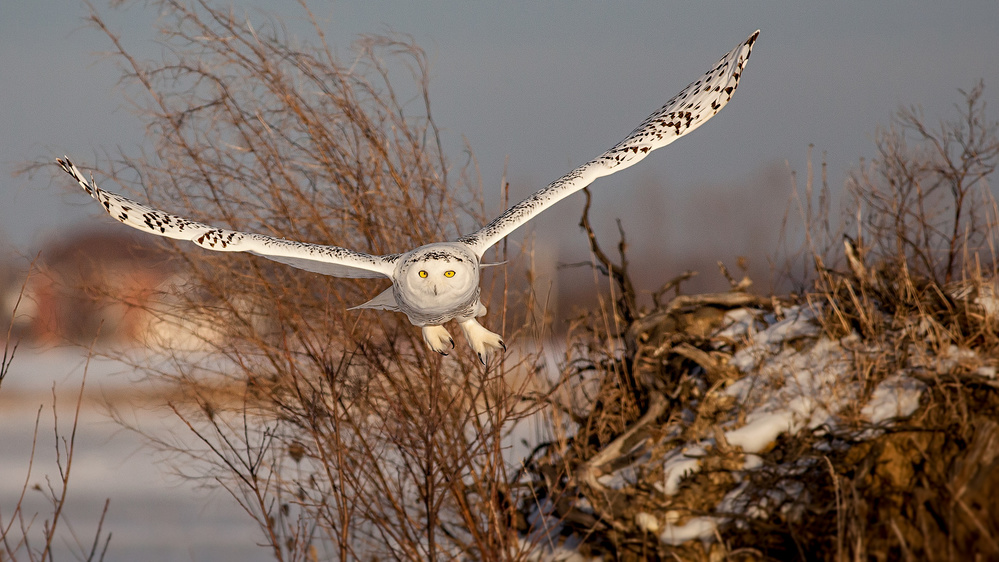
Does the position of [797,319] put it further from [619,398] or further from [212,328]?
[212,328]

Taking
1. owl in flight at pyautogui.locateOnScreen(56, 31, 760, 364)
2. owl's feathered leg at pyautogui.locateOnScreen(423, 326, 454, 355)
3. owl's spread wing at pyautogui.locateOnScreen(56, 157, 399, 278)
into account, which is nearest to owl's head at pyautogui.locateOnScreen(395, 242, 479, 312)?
owl in flight at pyautogui.locateOnScreen(56, 31, 760, 364)

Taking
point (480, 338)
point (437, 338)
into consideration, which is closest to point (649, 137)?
point (480, 338)

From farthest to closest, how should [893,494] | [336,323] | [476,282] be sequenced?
1. [336,323]
2. [893,494]
3. [476,282]

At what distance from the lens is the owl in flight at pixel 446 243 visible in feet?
10.7

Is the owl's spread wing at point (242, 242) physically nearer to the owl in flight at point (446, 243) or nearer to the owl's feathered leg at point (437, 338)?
the owl in flight at point (446, 243)

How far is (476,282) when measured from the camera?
332cm

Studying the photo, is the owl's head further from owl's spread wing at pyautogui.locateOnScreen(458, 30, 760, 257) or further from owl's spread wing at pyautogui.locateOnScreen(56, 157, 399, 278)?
owl's spread wing at pyautogui.locateOnScreen(458, 30, 760, 257)

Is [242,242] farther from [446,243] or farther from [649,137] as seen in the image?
[649,137]

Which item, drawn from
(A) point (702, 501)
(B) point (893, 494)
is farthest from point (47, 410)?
(B) point (893, 494)

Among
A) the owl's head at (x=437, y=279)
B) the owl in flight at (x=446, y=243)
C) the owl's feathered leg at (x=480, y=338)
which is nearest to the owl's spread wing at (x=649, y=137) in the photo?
the owl in flight at (x=446, y=243)

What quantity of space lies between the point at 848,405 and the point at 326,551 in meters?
3.62

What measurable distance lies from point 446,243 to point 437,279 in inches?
10.3

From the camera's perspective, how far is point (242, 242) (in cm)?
360

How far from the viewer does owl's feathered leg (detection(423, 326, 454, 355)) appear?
12.6 feet
